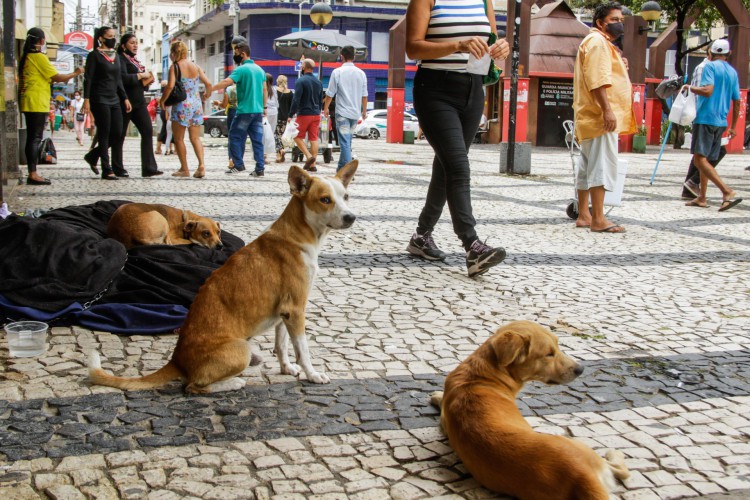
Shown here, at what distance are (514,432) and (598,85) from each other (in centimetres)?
596

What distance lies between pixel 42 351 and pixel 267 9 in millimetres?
47886

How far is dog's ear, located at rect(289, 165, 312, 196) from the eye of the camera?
362 centimetres

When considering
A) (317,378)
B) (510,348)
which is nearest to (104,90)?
(317,378)

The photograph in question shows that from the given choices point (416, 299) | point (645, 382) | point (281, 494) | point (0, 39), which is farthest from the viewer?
point (0, 39)

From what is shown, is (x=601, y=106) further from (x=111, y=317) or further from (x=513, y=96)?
(x=513, y=96)

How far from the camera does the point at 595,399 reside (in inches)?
138

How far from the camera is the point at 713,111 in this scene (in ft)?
33.8

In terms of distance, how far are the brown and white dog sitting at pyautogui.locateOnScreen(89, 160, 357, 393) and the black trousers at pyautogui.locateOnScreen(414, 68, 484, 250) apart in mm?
2117

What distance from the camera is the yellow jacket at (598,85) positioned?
7.82 metres

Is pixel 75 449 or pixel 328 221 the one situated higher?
pixel 328 221

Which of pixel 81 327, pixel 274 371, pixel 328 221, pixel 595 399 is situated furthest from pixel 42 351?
pixel 595 399

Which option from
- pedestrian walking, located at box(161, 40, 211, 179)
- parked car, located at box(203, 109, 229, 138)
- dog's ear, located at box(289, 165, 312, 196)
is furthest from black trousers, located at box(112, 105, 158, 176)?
parked car, located at box(203, 109, 229, 138)

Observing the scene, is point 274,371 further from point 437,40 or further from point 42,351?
point 437,40

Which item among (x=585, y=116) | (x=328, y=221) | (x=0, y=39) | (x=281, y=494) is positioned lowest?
(x=281, y=494)
